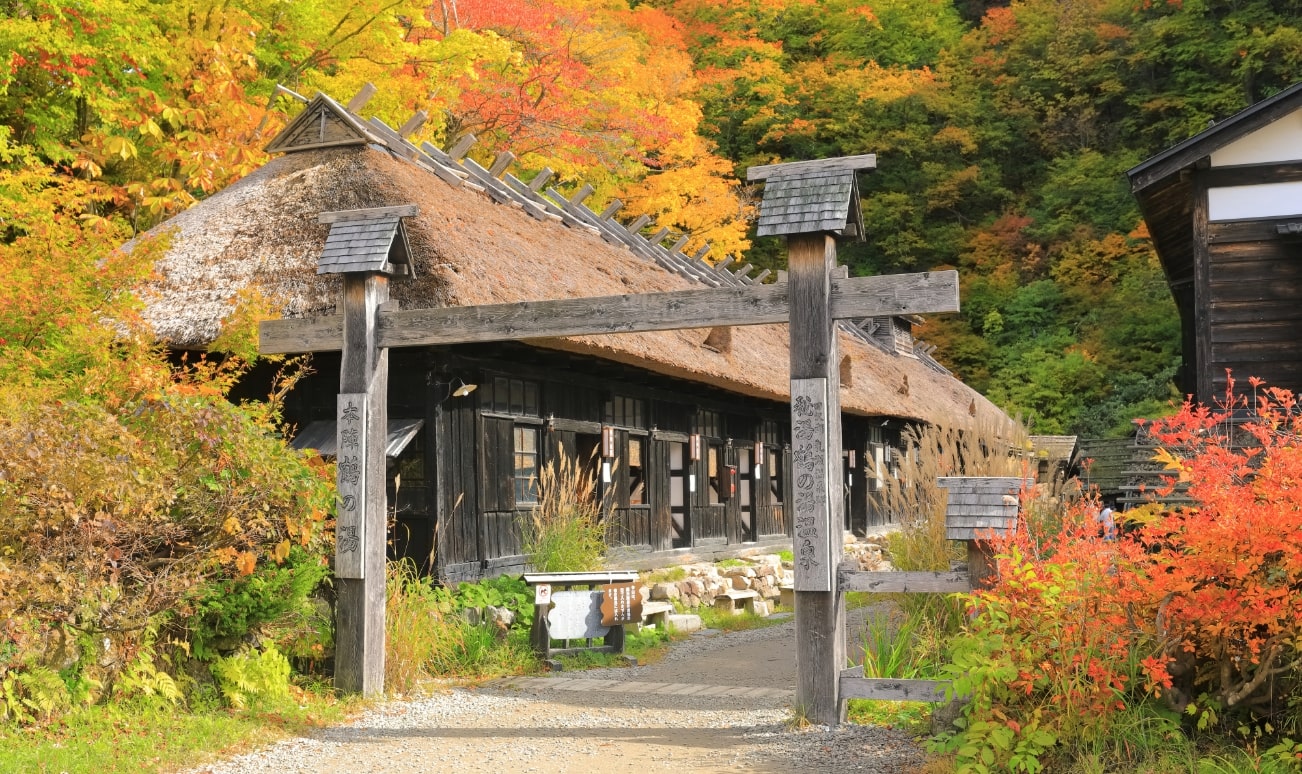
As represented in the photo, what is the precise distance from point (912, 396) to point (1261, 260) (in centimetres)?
1119

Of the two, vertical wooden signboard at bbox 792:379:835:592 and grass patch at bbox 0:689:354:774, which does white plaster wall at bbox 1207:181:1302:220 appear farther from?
grass patch at bbox 0:689:354:774

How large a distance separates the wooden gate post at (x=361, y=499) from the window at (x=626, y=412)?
5285 mm

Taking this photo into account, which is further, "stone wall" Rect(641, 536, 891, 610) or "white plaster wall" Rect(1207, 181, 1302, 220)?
"stone wall" Rect(641, 536, 891, 610)

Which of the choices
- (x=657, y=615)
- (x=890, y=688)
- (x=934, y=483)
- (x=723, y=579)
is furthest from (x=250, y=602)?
(x=723, y=579)

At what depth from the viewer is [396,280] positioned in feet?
32.3

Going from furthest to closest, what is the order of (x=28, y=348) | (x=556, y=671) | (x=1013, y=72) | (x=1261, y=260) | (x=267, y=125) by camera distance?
(x=1013, y=72), (x=267, y=125), (x=1261, y=260), (x=556, y=671), (x=28, y=348)

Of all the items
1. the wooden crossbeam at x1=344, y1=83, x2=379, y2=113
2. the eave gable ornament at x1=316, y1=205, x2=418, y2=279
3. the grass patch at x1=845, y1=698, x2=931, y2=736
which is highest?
the wooden crossbeam at x1=344, y1=83, x2=379, y2=113

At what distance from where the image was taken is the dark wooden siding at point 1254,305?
9.95 meters

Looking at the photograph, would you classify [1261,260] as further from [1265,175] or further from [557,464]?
[557,464]

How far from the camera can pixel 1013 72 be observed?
106 feet

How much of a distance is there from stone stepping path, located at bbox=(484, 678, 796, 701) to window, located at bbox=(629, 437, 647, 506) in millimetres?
5049

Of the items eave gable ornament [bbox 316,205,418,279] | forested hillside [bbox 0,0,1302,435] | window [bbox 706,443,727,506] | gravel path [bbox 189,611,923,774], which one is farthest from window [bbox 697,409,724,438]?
eave gable ornament [bbox 316,205,418,279]

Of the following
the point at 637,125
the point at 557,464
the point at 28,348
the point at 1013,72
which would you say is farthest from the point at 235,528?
the point at 1013,72

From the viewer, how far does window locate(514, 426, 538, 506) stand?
1146cm
